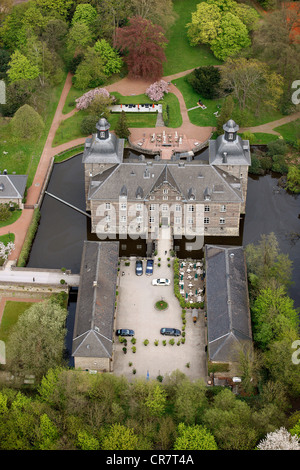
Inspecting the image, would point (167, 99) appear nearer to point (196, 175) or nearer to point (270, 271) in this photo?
point (196, 175)

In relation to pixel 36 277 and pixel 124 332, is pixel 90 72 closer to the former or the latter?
pixel 36 277

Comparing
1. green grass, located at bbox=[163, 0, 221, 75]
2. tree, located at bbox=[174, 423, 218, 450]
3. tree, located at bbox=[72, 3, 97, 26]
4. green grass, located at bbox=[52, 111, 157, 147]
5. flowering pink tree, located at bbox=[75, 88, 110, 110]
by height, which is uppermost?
tree, located at bbox=[72, 3, 97, 26]

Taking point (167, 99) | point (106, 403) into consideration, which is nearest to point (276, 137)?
point (167, 99)

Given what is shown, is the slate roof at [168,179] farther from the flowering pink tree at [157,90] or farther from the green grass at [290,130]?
the flowering pink tree at [157,90]

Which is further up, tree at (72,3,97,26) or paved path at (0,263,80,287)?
tree at (72,3,97,26)

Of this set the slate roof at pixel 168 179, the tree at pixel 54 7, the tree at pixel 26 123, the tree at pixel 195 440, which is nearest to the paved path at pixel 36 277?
the slate roof at pixel 168 179

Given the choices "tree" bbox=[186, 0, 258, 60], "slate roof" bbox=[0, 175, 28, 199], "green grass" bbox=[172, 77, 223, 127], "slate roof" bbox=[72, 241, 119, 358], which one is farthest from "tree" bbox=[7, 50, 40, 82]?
"slate roof" bbox=[72, 241, 119, 358]

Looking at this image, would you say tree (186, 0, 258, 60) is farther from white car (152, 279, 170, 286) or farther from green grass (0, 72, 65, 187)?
white car (152, 279, 170, 286)
